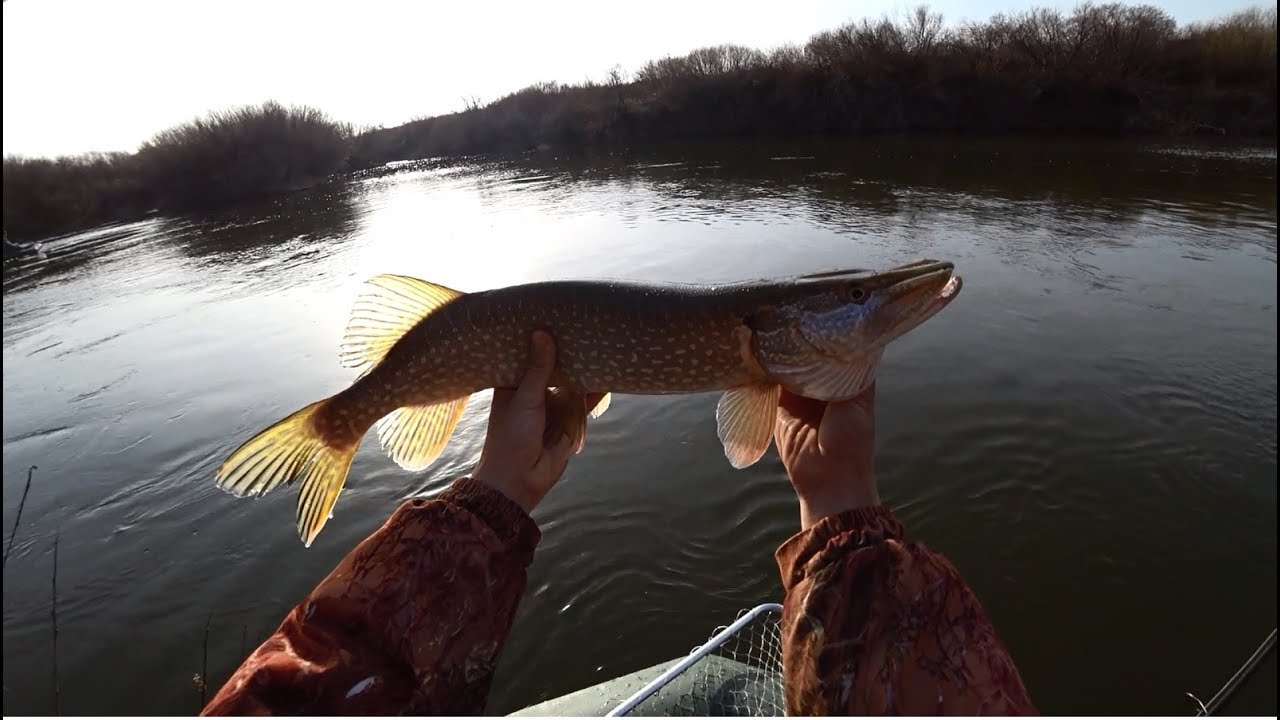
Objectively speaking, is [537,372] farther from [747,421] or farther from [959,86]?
[959,86]

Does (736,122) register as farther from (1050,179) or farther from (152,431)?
(152,431)

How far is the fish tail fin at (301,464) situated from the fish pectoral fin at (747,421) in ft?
4.11

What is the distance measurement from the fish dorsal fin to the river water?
52.0 inches

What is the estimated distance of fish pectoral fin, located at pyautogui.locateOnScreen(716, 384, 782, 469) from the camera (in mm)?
2104

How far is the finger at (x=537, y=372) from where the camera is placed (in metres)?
2.04

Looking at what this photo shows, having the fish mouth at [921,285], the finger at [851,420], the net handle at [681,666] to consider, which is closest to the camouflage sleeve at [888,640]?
the finger at [851,420]

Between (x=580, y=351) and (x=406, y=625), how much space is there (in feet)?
3.43

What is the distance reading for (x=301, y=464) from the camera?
2.06 metres

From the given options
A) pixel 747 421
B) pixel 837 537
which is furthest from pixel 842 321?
pixel 837 537

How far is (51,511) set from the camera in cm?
435

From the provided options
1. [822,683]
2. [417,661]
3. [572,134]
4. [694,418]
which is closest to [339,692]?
[417,661]

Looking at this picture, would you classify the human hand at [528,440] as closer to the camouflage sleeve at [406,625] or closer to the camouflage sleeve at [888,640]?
the camouflage sleeve at [406,625]

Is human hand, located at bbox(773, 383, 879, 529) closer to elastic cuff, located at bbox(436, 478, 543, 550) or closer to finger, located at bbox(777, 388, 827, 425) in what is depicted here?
finger, located at bbox(777, 388, 827, 425)

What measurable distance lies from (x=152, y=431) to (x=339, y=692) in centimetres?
517
